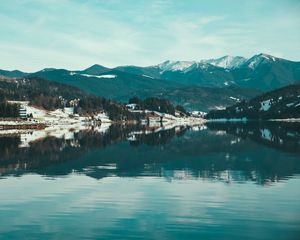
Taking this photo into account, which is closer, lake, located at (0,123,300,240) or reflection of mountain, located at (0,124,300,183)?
lake, located at (0,123,300,240)

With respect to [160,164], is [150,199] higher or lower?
lower

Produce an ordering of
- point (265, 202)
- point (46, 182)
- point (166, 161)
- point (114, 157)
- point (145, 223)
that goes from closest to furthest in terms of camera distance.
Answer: point (145, 223), point (265, 202), point (46, 182), point (166, 161), point (114, 157)

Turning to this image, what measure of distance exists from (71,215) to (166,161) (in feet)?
134

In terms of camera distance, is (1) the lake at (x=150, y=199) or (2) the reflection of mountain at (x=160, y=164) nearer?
(1) the lake at (x=150, y=199)

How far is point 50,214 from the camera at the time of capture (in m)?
32.8

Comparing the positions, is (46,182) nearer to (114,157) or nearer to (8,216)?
(8,216)

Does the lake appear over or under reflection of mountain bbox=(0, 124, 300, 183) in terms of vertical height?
under

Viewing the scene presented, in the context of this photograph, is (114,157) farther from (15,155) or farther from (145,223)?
(145,223)

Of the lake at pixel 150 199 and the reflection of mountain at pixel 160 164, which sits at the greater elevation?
the reflection of mountain at pixel 160 164

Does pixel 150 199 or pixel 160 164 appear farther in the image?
pixel 160 164

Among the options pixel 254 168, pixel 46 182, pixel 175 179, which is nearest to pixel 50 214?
pixel 46 182

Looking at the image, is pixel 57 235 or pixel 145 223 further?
pixel 145 223

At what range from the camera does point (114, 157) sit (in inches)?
3066

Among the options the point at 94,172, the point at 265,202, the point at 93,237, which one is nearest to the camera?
the point at 93,237
